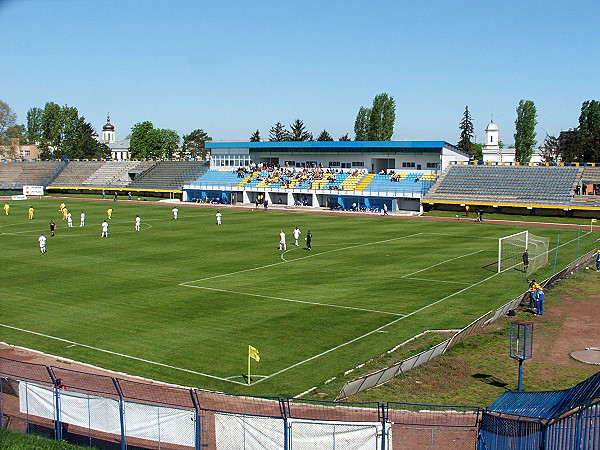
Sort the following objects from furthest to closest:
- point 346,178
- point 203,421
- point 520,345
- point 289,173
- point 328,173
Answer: point 289,173, point 328,173, point 346,178, point 520,345, point 203,421

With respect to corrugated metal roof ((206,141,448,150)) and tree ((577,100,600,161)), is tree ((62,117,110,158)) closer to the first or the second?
corrugated metal roof ((206,141,448,150))

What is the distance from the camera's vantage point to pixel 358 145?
8894 centimetres

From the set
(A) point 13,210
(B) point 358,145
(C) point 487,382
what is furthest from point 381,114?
(C) point 487,382

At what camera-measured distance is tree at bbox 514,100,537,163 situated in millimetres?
117688

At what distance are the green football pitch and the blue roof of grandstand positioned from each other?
29007 millimetres

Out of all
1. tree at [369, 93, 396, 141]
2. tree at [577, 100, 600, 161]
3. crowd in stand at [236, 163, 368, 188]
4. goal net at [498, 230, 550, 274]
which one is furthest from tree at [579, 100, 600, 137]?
goal net at [498, 230, 550, 274]

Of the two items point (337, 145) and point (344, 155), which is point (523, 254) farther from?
point (344, 155)

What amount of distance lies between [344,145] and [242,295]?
61.5 m

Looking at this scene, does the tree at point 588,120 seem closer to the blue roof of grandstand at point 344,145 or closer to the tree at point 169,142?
the blue roof of grandstand at point 344,145

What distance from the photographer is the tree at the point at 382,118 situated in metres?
126

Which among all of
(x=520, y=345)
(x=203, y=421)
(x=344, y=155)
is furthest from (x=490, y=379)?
(x=344, y=155)

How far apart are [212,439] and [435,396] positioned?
729 centimetres

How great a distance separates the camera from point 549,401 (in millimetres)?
12781

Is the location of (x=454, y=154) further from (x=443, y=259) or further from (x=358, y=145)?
(x=443, y=259)
